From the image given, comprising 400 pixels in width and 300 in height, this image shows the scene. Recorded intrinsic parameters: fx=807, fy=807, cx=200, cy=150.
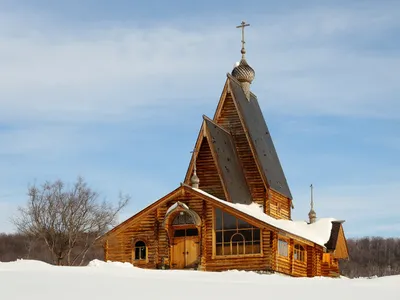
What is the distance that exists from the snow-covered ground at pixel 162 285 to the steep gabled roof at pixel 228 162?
13.6m

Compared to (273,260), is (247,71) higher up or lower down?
higher up

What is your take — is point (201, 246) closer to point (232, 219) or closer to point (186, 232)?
point (186, 232)

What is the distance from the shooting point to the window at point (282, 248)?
3434 centimetres

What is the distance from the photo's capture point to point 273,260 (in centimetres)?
3356

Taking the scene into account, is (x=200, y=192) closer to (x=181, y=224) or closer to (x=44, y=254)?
(x=181, y=224)

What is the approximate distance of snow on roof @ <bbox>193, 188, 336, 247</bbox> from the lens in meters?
35.8

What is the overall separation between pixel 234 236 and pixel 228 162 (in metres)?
5.37

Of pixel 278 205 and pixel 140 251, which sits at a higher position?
pixel 278 205

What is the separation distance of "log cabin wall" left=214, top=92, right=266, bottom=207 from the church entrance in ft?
19.0

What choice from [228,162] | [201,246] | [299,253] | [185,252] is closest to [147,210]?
[185,252]

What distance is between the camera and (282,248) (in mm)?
34719

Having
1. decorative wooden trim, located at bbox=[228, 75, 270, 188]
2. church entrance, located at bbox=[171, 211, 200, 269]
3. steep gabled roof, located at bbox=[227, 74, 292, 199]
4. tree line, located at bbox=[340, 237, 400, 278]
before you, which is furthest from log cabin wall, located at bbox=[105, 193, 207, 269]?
tree line, located at bbox=[340, 237, 400, 278]

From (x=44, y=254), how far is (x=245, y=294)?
204 feet

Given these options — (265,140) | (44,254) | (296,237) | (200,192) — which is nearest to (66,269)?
(200,192)
